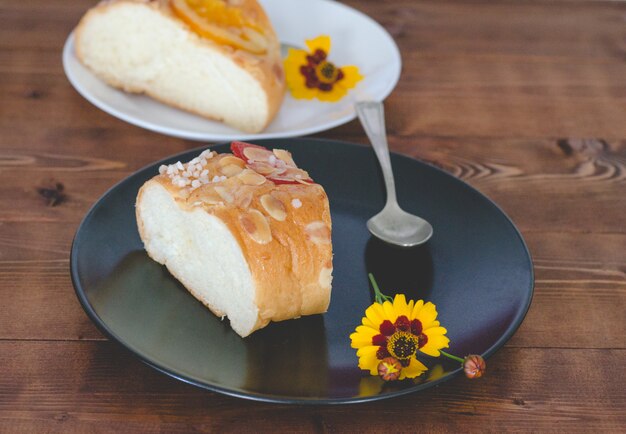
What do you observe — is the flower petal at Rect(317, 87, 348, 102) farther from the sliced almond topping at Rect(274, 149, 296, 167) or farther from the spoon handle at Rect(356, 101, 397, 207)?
the sliced almond topping at Rect(274, 149, 296, 167)

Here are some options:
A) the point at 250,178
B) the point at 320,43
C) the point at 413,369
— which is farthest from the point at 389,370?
the point at 320,43

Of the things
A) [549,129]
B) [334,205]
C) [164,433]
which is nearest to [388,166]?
[334,205]

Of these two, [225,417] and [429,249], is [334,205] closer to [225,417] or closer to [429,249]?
[429,249]

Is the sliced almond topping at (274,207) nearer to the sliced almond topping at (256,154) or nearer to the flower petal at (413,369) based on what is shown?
the sliced almond topping at (256,154)

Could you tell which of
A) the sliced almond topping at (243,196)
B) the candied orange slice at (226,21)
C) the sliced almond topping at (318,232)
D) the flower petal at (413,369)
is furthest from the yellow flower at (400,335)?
the candied orange slice at (226,21)

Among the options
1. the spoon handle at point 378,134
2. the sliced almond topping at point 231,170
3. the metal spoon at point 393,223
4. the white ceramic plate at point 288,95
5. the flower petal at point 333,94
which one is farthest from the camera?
the flower petal at point 333,94

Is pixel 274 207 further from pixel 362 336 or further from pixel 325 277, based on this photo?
pixel 362 336
